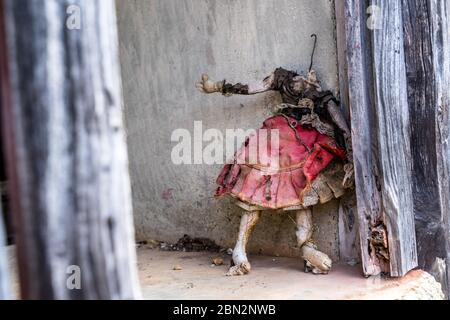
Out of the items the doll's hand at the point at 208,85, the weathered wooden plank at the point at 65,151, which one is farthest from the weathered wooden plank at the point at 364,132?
the weathered wooden plank at the point at 65,151

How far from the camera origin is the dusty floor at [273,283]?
10.2 feet

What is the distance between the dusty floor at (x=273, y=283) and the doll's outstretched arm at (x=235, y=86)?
1059 mm

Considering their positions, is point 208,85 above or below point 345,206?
above

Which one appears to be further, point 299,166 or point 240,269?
point 240,269

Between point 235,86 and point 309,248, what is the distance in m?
1.06

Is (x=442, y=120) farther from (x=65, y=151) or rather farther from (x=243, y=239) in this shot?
(x=65, y=151)

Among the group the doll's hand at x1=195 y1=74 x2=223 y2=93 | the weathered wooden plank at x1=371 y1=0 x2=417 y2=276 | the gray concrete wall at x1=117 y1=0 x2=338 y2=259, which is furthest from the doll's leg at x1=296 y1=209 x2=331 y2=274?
the doll's hand at x1=195 y1=74 x2=223 y2=93

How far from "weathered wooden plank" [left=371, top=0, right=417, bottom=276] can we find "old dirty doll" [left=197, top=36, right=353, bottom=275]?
0.92ft

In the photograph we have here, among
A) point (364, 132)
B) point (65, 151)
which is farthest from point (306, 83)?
point (65, 151)

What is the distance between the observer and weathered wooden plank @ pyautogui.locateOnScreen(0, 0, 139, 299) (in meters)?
1.56

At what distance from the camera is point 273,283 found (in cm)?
339

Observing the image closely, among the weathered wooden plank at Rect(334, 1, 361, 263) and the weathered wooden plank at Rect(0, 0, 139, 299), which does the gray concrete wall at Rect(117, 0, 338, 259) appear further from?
the weathered wooden plank at Rect(0, 0, 139, 299)

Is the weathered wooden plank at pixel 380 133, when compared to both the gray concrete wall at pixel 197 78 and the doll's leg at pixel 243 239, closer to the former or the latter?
the gray concrete wall at pixel 197 78

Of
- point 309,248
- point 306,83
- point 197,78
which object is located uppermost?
point 197,78
